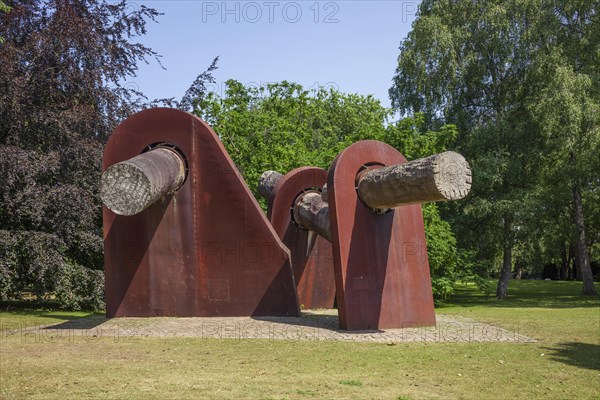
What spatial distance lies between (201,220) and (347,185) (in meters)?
2.65

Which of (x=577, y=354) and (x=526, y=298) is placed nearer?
(x=577, y=354)

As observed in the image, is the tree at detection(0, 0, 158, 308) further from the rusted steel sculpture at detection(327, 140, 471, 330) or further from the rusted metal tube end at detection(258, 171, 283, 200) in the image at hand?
the rusted steel sculpture at detection(327, 140, 471, 330)

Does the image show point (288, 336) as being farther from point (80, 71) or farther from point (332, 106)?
point (332, 106)

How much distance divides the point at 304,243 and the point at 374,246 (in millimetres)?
4252

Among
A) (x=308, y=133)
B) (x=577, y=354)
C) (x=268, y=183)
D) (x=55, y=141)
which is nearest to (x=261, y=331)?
(x=577, y=354)

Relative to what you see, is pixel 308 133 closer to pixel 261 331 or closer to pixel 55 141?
pixel 55 141

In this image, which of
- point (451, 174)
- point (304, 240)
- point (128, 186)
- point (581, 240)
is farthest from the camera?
point (581, 240)

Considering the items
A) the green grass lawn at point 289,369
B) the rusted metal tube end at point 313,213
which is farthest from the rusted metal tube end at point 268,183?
the green grass lawn at point 289,369

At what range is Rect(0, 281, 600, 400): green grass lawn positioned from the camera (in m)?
6.58

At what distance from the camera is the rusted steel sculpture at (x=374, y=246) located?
35.8 ft

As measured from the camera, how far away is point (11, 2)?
1817 cm

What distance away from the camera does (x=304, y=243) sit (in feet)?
50.2

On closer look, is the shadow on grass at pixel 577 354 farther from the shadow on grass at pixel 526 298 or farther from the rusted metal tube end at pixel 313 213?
the shadow on grass at pixel 526 298

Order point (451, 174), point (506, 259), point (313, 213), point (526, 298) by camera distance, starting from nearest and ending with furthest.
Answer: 1. point (451, 174)
2. point (313, 213)
3. point (526, 298)
4. point (506, 259)
